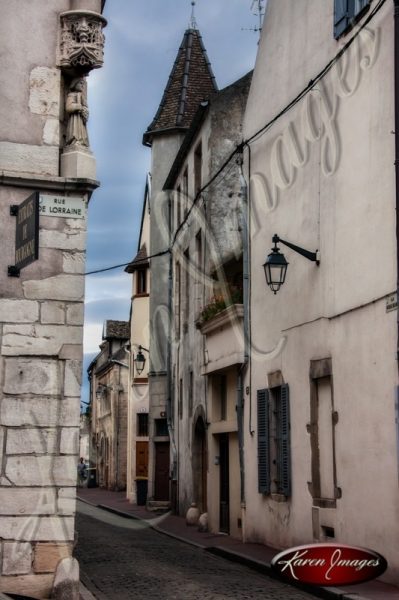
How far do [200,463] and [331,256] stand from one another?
31.4 feet

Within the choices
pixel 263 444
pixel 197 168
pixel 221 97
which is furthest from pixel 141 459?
pixel 263 444

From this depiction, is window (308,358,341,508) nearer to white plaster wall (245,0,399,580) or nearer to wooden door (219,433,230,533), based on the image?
white plaster wall (245,0,399,580)

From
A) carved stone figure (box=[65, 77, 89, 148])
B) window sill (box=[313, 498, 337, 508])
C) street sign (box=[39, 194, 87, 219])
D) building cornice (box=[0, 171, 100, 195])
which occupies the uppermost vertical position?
carved stone figure (box=[65, 77, 89, 148])

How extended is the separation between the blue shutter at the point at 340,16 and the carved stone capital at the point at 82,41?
4.67 meters

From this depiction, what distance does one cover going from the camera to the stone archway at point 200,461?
21.5 m

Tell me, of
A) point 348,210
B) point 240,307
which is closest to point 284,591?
point 348,210

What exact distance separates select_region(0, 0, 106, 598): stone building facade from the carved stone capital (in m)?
0.01

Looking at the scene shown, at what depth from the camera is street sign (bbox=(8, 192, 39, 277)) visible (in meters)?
8.95

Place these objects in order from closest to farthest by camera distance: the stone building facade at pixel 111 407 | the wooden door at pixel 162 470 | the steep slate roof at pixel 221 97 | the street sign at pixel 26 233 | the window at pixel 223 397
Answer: the street sign at pixel 26 233
the window at pixel 223 397
the steep slate roof at pixel 221 97
the wooden door at pixel 162 470
the stone building facade at pixel 111 407

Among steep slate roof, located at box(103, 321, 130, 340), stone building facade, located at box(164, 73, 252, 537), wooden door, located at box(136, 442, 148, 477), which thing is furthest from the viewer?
steep slate roof, located at box(103, 321, 130, 340)

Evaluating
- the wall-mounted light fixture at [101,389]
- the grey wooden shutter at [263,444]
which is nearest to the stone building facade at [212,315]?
the grey wooden shutter at [263,444]

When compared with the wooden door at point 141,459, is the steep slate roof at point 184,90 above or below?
above

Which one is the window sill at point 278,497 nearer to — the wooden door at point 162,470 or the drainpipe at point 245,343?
the drainpipe at point 245,343

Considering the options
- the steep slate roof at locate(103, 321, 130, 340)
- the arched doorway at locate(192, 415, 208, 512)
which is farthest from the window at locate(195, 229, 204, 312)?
the steep slate roof at locate(103, 321, 130, 340)
